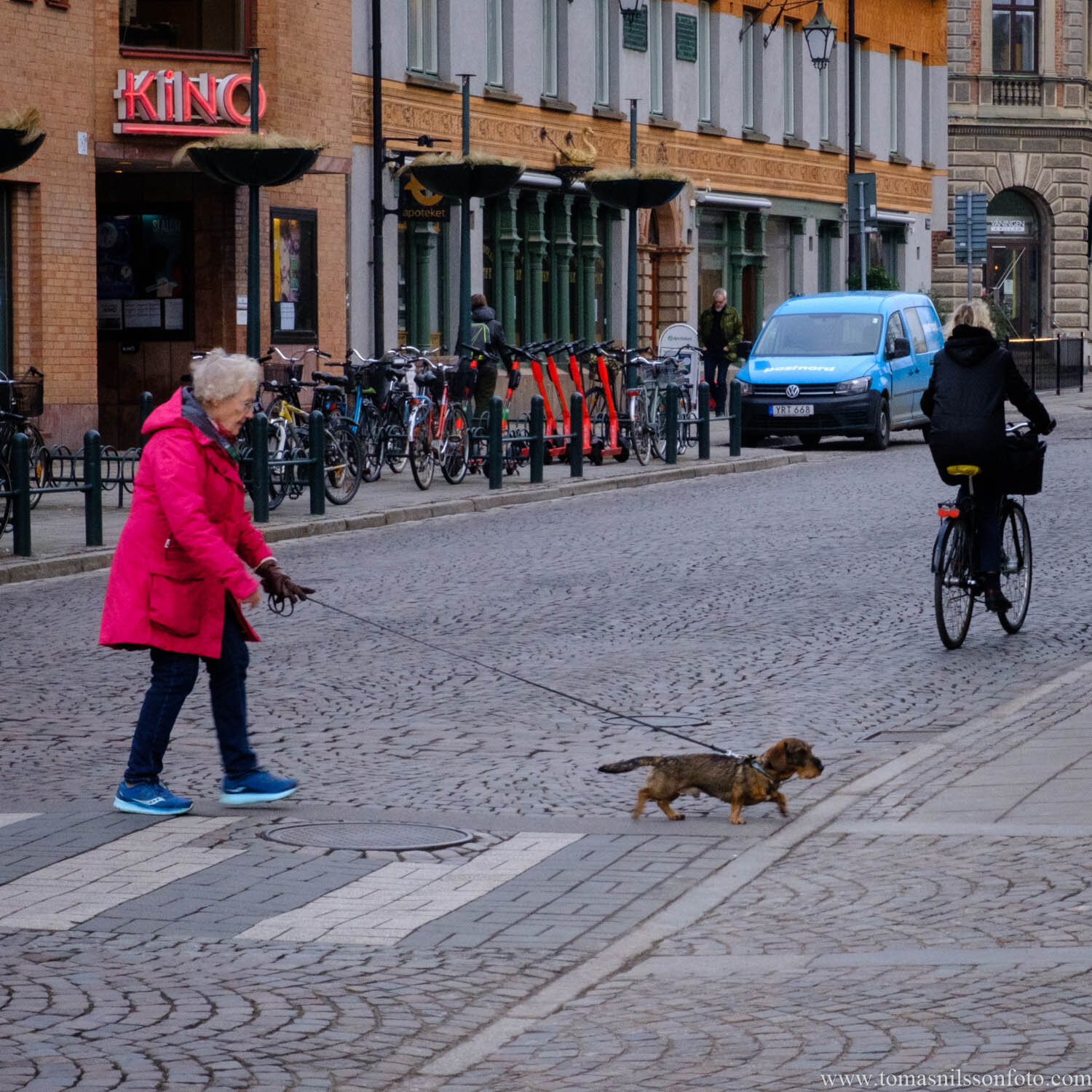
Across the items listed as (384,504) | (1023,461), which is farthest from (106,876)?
(384,504)

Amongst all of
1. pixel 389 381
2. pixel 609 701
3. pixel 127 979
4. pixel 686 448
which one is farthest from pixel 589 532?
pixel 127 979

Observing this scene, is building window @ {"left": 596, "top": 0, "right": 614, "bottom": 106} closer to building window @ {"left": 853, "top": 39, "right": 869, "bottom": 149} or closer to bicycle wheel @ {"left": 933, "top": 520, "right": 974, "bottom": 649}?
building window @ {"left": 853, "top": 39, "right": 869, "bottom": 149}

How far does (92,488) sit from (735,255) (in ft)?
94.1

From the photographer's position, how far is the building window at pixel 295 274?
3028cm

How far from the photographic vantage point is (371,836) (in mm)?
7750

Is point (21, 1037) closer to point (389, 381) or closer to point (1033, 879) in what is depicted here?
point (1033, 879)

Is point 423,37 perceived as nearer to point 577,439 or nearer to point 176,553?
point 577,439

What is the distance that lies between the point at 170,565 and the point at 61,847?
103 cm

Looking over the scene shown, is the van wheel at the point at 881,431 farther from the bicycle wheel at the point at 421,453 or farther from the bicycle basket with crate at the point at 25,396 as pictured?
the bicycle basket with crate at the point at 25,396

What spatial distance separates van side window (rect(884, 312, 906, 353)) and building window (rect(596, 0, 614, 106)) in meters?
10.4

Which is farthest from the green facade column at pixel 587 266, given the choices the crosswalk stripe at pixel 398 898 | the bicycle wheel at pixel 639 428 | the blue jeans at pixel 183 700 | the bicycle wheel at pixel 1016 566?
the crosswalk stripe at pixel 398 898

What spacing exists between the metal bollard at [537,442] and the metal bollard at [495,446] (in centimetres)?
77

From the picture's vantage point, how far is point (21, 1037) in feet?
17.9

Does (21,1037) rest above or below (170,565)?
below
